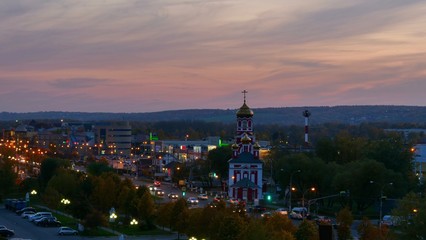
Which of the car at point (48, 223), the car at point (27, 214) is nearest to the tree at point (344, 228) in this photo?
the car at point (48, 223)

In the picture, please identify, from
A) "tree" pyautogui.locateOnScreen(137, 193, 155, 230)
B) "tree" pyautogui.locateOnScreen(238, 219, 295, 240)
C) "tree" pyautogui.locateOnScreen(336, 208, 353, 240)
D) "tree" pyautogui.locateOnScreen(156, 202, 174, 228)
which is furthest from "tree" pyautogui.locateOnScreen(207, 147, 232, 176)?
"tree" pyautogui.locateOnScreen(238, 219, 295, 240)

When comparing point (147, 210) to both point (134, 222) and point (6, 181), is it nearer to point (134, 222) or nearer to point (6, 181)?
point (134, 222)

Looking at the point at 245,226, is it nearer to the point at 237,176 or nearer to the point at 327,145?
the point at 237,176

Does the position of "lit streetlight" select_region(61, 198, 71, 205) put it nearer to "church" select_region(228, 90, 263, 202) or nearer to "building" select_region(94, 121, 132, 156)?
"church" select_region(228, 90, 263, 202)

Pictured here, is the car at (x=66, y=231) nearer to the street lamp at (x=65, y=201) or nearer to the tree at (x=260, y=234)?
the street lamp at (x=65, y=201)

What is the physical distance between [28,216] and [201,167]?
39.5 m

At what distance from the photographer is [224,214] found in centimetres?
4381

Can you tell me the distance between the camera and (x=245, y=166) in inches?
3182

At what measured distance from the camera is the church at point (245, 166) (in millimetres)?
78375

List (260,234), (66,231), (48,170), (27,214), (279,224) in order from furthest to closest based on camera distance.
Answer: (48,170), (27,214), (66,231), (279,224), (260,234)

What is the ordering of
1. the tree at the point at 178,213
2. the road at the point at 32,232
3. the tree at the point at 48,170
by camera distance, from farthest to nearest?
the tree at the point at 48,170
the road at the point at 32,232
the tree at the point at 178,213

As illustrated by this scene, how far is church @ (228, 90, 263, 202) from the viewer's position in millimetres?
78375

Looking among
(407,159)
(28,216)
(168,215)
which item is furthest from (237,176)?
(168,215)

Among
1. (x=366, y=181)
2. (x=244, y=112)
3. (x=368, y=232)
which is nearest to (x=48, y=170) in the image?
(x=244, y=112)
